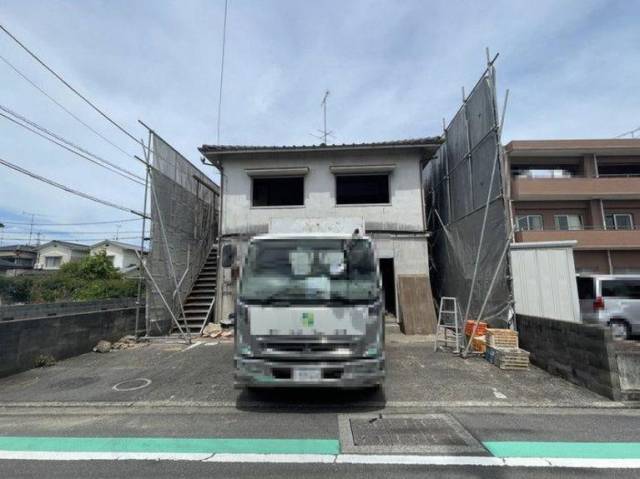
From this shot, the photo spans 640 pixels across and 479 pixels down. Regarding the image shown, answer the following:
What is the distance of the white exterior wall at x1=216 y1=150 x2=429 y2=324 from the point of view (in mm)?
11000

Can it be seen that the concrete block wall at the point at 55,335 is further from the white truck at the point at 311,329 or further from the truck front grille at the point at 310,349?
the truck front grille at the point at 310,349

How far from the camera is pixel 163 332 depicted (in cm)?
1008

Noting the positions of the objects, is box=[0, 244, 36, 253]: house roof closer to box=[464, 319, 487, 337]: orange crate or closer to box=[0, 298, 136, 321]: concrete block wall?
box=[0, 298, 136, 321]: concrete block wall

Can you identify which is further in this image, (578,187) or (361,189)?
(578,187)

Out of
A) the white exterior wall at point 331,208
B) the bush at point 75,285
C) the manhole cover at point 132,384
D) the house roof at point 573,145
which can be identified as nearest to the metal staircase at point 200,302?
the white exterior wall at point 331,208

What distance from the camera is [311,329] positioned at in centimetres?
425

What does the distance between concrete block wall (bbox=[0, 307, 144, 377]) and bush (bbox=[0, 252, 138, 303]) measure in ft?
13.1

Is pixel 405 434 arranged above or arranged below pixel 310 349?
below

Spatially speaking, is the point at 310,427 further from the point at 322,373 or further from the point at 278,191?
the point at 278,191

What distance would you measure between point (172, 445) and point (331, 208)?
28.4 feet

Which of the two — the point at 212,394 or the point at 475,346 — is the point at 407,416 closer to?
the point at 212,394

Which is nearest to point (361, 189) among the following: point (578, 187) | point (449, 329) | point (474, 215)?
point (474, 215)

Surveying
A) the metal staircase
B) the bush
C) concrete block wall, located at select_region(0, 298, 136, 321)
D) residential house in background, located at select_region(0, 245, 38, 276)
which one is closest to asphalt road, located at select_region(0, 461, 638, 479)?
concrete block wall, located at select_region(0, 298, 136, 321)

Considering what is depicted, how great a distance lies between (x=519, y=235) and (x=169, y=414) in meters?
18.6
